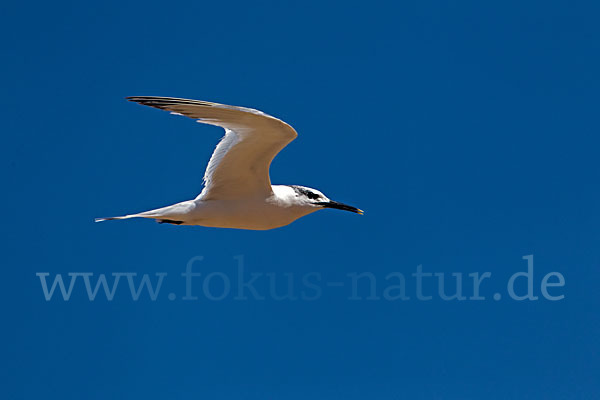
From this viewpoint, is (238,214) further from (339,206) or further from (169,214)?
(339,206)

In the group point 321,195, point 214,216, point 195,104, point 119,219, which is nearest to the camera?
point 195,104

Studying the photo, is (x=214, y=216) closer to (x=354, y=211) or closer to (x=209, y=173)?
(x=209, y=173)

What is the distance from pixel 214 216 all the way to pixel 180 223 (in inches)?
15.6

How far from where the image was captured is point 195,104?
6.75m

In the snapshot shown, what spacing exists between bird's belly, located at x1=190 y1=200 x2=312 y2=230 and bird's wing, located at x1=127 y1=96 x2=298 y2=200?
0.12m

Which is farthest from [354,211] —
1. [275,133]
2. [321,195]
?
[275,133]

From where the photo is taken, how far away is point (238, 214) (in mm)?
8094

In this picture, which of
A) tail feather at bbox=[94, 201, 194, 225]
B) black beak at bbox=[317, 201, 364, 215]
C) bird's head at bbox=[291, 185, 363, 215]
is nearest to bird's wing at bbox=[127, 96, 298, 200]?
tail feather at bbox=[94, 201, 194, 225]

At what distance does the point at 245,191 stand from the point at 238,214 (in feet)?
0.91

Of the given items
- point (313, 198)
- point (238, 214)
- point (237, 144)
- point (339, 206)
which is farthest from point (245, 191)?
point (339, 206)

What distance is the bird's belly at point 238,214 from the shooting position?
8.09 m

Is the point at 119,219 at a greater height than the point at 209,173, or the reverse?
the point at 209,173

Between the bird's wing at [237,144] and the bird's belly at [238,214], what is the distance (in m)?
0.12

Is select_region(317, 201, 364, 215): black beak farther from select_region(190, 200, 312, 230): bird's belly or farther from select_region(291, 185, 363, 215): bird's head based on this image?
select_region(190, 200, 312, 230): bird's belly
